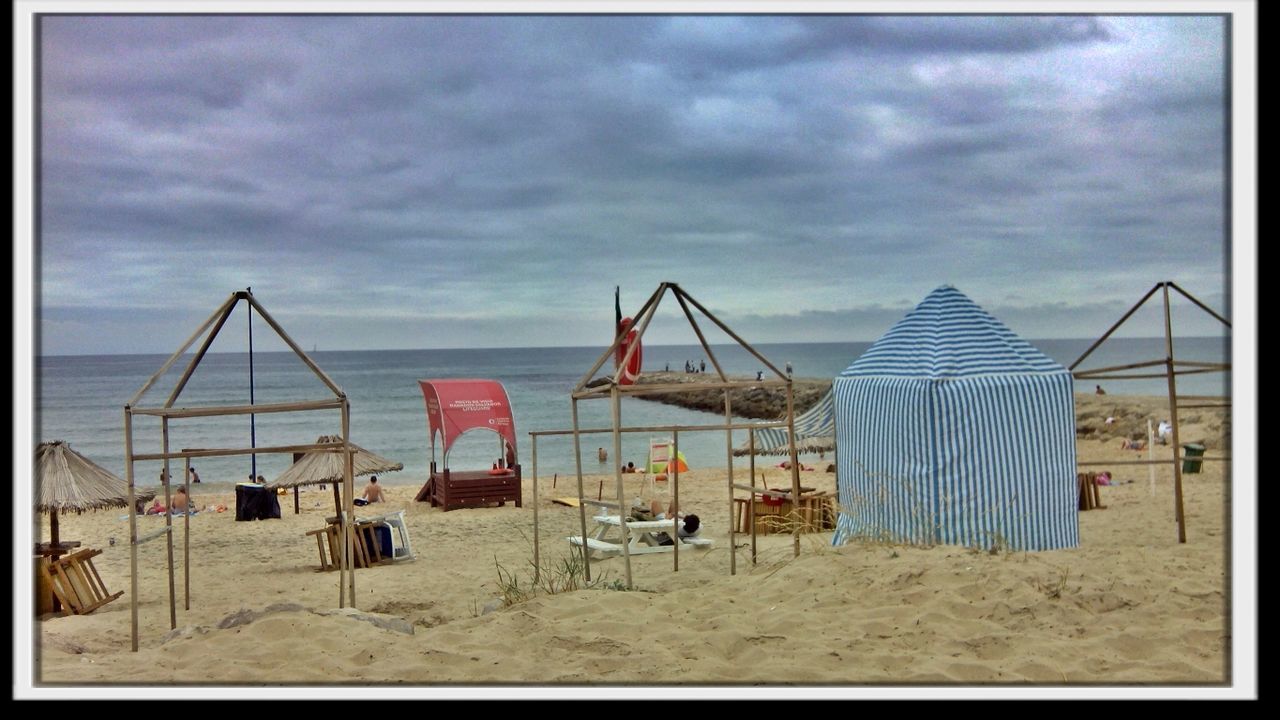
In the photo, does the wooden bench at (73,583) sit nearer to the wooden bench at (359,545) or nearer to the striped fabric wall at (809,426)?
the wooden bench at (359,545)

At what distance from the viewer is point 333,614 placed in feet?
24.5

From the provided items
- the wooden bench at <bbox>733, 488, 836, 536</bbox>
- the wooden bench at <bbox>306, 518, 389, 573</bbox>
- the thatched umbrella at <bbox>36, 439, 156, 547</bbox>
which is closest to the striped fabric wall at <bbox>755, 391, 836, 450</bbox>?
the wooden bench at <bbox>733, 488, 836, 536</bbox>

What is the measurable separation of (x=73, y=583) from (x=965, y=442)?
29.5ft

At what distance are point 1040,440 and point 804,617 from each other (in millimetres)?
4073

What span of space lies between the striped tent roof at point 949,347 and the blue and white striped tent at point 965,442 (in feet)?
0.04

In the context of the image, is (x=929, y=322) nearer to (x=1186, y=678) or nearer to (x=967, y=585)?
(x=967, y=585)

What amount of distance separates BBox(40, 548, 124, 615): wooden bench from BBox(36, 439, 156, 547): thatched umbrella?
35cm

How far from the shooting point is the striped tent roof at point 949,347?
988 centimetres

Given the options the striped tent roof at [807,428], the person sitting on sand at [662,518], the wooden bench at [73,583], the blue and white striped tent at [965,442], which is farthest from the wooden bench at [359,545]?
the blue and white striped tent at [965,442]

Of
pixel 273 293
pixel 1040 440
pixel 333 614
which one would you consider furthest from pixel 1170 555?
pixel 273 293

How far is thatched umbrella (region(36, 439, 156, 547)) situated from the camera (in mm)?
10109

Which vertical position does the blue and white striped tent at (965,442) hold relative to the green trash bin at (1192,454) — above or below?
above

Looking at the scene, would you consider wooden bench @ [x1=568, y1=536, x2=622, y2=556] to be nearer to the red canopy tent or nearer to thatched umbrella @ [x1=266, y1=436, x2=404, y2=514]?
thatched umbrella @ [x1=266, y1=436, x2=404, y2=514]

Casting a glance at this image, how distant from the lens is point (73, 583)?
32.5 feet
